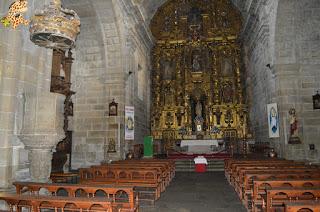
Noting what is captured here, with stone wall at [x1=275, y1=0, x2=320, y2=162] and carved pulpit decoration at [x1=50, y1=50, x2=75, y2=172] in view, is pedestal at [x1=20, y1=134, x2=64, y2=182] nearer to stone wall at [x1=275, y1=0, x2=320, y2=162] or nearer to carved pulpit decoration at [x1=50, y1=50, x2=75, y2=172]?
carved pulpit decoration at [x1=50, y1=50, x2=75, y2=172]

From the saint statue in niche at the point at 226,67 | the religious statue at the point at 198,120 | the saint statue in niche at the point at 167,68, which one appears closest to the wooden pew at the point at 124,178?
the religious statue at the point at 198,120

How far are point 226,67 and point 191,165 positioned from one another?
A: 8.60m

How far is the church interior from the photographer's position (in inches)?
195

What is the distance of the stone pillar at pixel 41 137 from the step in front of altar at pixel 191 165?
26.2 ft

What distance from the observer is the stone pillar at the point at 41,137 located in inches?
212

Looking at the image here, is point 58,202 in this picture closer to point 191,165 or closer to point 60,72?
point 60,72

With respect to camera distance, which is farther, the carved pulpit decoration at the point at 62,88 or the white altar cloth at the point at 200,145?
the white altar cloth at the point at 200,145

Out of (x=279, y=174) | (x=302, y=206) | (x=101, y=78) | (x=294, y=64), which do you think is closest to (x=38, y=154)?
(x=302, y=206)

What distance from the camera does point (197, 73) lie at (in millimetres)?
18406

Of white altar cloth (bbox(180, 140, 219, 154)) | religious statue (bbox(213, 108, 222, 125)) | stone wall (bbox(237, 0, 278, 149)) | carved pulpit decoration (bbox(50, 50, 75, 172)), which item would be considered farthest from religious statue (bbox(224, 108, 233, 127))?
carved pulpit decoration (bbox(50, 50, 75, 172))

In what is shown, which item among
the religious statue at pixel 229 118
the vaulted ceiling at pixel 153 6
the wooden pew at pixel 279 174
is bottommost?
the wooden pew at pixel 279 174

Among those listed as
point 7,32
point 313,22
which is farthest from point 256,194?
point 313,22

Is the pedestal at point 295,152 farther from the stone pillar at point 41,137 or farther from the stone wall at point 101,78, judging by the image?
the stone pillar at point 41,137

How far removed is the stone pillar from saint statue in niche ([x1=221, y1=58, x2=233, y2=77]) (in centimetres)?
1464
